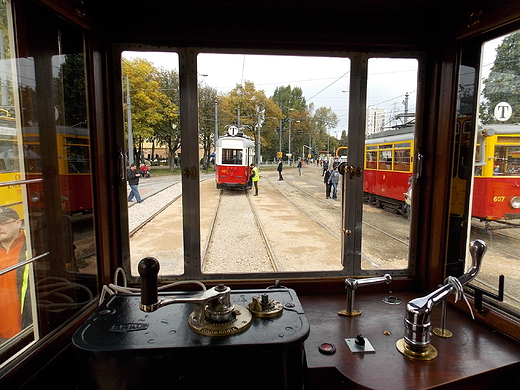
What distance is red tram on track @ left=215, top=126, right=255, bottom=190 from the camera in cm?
911

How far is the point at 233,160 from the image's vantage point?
9.52 m

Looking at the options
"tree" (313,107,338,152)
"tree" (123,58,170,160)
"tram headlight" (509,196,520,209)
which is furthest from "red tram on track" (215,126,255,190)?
"tram headlight" (509,196,520,209)

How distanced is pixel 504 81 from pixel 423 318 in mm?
1217

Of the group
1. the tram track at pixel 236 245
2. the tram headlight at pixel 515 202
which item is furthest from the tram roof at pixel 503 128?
the tram track at pixel 236 245

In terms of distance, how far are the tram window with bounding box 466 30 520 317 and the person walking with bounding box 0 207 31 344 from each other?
1990 millimetres

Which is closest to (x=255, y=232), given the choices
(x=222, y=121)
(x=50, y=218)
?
(x=222, y=121)

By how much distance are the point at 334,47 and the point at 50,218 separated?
1.64m

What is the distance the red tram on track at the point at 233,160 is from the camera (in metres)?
9.11

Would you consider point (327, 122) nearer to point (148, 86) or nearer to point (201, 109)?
point (201, 109)

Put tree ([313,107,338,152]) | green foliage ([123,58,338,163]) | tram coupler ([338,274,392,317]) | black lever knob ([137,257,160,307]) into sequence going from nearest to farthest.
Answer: black lever knob ([137,257,160,307])
tram coupler ([338,274,392,317])
green foliage ([123,58,338,163])
tree ([313,107,338,152])

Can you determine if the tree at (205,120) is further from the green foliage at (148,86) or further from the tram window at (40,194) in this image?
the tram window at (40,194)

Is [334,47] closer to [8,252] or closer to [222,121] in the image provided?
[8,252]

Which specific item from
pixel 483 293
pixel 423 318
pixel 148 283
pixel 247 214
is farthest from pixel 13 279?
pixel 247 214

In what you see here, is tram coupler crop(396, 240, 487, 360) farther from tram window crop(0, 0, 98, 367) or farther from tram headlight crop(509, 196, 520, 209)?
tram window crop(0, 0, 98, 367)
